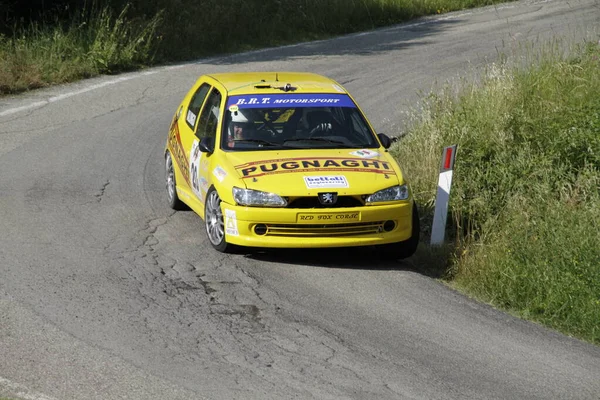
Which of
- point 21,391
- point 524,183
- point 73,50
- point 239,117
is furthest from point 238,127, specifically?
point 73,50

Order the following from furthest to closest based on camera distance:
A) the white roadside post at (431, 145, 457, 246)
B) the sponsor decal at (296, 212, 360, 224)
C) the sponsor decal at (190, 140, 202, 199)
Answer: the white roadside post at (431, 145, 457, 246) < the sponsor decal at (190, 140, 202, 199) < the sponsor decal at (296, 212, 360, 224)

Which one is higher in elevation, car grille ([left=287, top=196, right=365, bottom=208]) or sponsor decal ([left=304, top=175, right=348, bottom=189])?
sponsor decal ([left=304, top=175, right=348, bottom=189])

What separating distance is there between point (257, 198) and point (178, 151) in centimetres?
254

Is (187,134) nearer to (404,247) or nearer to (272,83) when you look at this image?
(272,83)

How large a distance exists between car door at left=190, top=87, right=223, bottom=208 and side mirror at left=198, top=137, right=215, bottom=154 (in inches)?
1.0

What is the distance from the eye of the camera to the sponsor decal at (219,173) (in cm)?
1079

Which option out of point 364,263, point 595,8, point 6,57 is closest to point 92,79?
point 6,57

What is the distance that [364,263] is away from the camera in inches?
429

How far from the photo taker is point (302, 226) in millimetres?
10375

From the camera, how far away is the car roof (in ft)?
39.5

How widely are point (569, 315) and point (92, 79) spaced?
39.6ft

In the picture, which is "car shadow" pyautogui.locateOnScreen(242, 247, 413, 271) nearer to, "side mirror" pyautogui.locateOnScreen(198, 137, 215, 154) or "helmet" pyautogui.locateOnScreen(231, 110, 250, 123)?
"side mirror" pyautogui.locateOnScreen(198, 137, 215, 154)

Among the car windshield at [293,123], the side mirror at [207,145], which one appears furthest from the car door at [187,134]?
the car windshield at [293,123]

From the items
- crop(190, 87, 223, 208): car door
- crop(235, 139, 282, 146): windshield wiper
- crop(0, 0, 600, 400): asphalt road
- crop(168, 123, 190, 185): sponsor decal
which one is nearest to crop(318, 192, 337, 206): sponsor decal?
crop(0, 0, 600, 400): asphalt road
